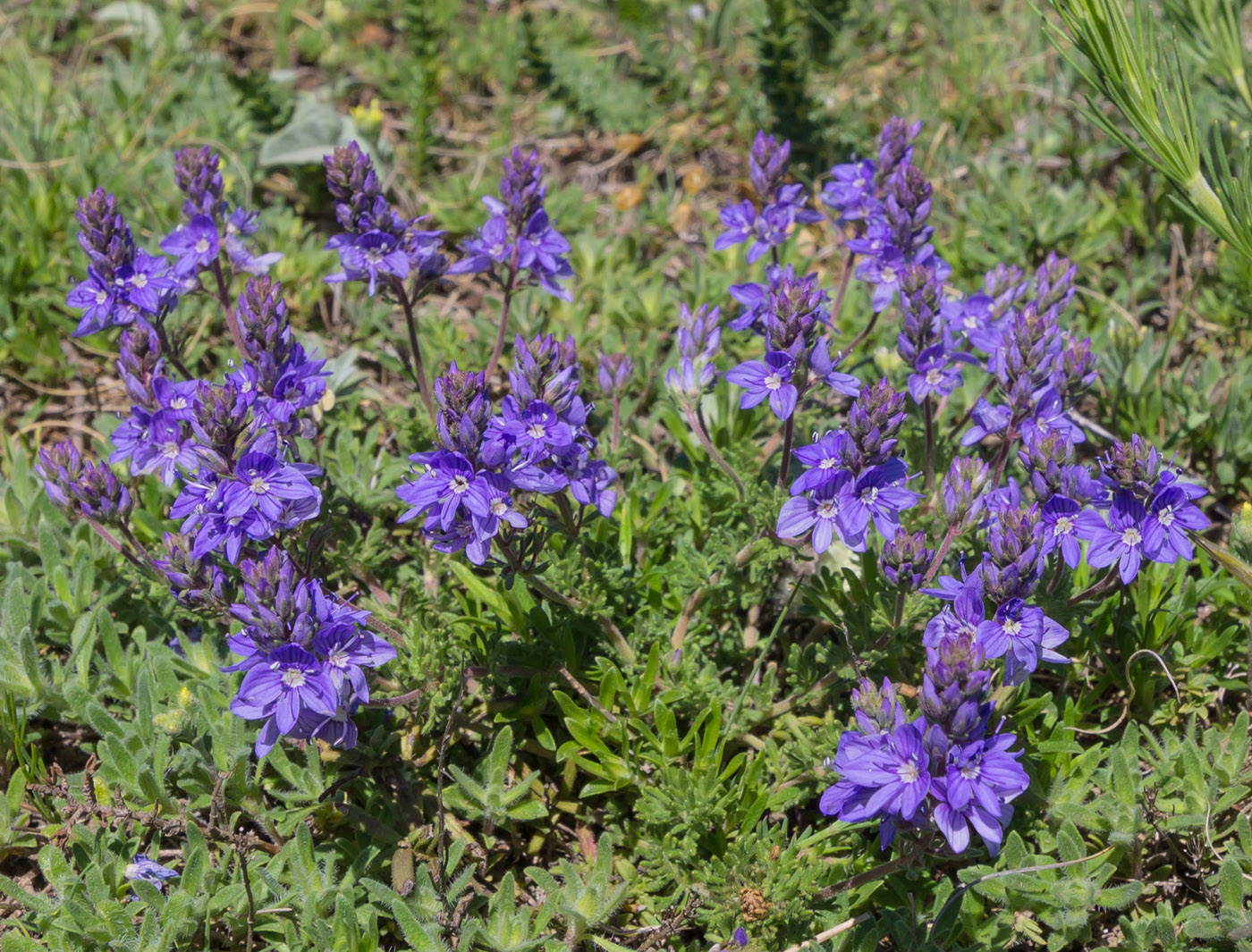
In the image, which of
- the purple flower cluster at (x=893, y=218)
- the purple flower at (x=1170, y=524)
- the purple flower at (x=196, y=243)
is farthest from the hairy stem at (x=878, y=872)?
the purple flower at (x=196, y=243)

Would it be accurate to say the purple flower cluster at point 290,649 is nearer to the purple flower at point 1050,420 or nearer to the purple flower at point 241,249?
the purple flower at point 241,249

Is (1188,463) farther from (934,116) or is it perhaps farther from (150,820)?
(150,820)

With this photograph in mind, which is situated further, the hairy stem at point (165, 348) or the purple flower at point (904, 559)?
the hairy stem at point (165, 348)

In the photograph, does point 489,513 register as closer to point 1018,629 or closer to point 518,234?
point 518,234

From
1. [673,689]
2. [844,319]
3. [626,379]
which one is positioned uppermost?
[626,379]

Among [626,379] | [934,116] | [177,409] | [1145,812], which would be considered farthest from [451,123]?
[1145,812]

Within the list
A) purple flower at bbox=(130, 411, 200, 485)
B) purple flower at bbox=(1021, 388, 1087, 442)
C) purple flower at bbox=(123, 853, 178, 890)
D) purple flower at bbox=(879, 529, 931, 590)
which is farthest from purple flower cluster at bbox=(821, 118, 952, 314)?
purple flower at bbox=(123, 853, 178, 890)
